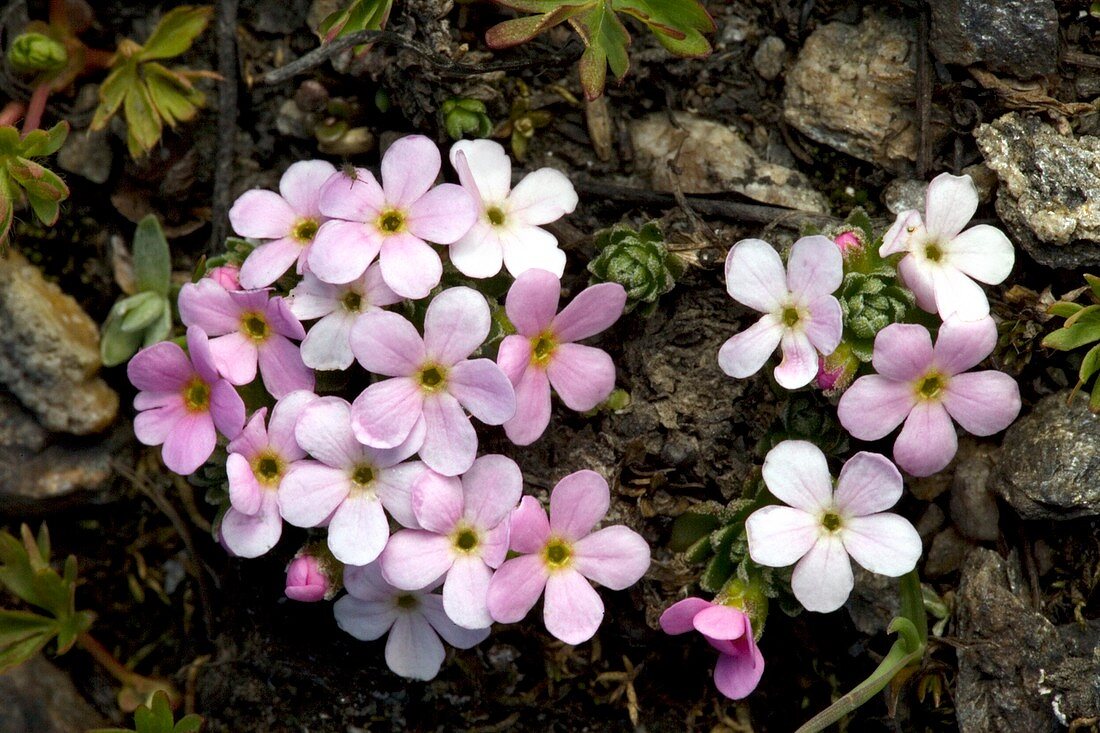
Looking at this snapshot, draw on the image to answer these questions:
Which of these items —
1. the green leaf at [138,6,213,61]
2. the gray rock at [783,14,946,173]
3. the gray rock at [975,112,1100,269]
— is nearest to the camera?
the gray rock at [975,112,1100,269]

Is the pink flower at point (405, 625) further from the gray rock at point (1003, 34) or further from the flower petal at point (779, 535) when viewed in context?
the gray rock at point (1003, 34)

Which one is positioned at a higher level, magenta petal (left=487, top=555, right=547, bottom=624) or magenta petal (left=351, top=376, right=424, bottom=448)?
magenta petal (left=351, top=376, right=424, bottom=448)

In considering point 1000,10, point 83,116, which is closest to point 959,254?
point 1000,10

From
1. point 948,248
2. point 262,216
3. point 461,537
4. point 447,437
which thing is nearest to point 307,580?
point 461,537

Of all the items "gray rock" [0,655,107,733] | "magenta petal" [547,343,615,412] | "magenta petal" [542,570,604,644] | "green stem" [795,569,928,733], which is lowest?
"gray rock" [0,655,107,733]

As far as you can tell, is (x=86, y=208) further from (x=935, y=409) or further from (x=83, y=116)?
(x=935, y=409)

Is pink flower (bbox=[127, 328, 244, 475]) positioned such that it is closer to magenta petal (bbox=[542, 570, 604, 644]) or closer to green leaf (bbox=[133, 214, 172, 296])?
green leaf (bbox=[133, 214, 172, 296])

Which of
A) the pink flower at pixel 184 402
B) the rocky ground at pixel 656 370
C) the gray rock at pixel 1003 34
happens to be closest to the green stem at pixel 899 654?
the rocky ground at pixel 656 370

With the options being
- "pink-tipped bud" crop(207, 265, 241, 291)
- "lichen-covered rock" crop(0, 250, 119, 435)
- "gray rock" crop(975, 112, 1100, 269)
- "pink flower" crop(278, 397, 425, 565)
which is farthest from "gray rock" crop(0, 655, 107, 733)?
"gray rock" crop(975, 112, 1100, 269)
